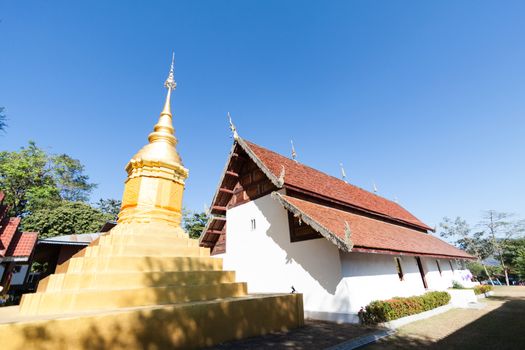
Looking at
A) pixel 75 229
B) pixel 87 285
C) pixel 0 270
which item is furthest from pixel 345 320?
pixel 75 229

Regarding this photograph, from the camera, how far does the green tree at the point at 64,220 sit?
24258 millimetres

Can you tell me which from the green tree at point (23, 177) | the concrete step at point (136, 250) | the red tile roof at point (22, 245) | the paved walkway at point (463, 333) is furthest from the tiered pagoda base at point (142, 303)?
the green tree at point (23, 177)

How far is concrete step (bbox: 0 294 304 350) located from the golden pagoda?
1 centimetres

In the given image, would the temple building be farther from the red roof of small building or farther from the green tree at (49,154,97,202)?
the green tree at (49,154,97,202)

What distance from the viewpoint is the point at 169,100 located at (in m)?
8.85

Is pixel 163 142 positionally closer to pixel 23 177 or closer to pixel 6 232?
pixel 6 232

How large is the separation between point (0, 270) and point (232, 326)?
17.4 meters

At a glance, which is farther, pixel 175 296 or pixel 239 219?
pixel 239 219

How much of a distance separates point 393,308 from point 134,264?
25.2ft

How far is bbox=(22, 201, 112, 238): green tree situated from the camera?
24.3 meters

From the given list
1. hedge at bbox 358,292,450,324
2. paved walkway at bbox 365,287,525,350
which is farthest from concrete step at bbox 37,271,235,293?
hedge at bbox 358,292,450,324

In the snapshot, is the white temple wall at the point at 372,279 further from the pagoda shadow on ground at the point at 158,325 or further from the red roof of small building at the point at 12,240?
the red roof of small building at the point at 12,240

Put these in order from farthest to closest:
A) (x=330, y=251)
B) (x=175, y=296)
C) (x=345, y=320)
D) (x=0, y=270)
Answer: (x=0, y=270), (x=330, y=251), (x=345, y=320), (x=175, y=296)

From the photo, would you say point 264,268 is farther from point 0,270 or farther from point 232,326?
point 0,270
